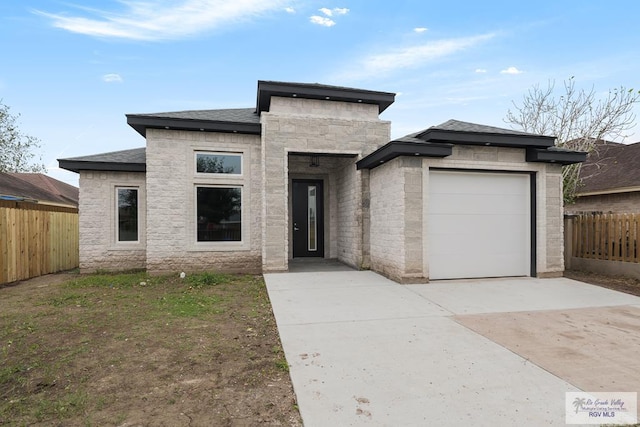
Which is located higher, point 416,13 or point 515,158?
point 416,13

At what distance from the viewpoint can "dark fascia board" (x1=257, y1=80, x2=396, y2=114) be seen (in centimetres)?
880

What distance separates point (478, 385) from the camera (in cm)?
288

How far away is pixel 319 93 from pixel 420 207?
14.1ft

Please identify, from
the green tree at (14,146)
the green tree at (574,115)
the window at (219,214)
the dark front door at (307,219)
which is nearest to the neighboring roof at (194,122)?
the window at (219,214)

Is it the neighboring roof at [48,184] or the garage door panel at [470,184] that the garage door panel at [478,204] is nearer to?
the garage door panel at [470,184]

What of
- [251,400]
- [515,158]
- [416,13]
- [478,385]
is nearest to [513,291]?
[515,158]

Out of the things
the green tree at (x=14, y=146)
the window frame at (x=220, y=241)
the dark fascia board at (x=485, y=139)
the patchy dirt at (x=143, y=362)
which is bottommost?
the patchy dirt at (x=143, y=362)

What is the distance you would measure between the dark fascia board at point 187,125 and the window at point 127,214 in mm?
1920

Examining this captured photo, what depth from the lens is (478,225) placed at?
7.83 meters

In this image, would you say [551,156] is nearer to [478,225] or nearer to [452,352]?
[478,225]

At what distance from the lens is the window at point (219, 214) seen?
348 inches

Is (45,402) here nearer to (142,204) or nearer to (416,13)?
(142,204)

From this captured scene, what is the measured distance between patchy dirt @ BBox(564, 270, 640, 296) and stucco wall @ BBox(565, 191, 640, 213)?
6.02 m

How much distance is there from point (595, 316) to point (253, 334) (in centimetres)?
526
